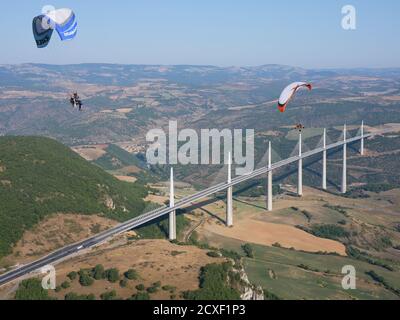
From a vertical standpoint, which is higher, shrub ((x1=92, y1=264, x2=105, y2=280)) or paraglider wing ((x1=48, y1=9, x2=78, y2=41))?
paraglider wing ((x1=48, y1=9, x2=78, y2=41))

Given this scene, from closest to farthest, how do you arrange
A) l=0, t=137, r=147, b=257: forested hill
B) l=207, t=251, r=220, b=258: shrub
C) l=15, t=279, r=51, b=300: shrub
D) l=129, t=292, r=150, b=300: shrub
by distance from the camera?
l=129, t=292, r=150, b=300: shrub
l=15, t=279, r=51, b=300: shrub
l=207, t=251, r=220, b=258: shrub
l=0, t=137, r=147, b=257: forested hill

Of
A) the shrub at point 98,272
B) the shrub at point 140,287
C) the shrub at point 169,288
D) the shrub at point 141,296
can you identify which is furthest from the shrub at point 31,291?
the shrub at point 169,288

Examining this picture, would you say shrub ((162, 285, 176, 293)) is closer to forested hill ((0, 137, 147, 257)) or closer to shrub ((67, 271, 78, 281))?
shrub ((67, 271, 78, 281))

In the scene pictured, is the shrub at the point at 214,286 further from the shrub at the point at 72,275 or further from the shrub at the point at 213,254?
the shrub at the point at 72,275

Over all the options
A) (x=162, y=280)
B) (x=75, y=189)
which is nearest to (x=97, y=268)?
(x=162, y=280)

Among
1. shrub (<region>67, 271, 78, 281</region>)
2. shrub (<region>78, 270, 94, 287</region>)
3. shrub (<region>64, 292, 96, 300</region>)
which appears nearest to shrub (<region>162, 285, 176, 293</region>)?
shrub (<region>64, 292, 96, 300</region>)

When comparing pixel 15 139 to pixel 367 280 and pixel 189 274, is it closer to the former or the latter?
pixel 189 274
